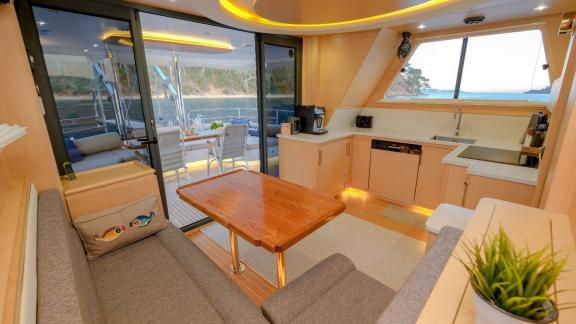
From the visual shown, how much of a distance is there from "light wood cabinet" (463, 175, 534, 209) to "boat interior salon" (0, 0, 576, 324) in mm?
11

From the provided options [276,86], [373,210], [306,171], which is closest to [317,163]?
[306,171]

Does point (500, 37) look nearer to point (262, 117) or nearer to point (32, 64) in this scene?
point (262, 117)

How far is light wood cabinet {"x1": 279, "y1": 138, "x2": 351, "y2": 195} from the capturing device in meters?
3.10

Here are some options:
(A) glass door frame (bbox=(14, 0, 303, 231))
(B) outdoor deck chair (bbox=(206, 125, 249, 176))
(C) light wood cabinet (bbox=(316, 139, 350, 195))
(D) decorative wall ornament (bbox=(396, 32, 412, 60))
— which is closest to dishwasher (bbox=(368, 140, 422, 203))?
(C) light wood cabinet (bbox=(316, 139, 350, 195))

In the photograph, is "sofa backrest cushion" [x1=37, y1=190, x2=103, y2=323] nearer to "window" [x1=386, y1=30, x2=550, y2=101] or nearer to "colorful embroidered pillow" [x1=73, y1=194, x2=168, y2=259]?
"colorful embroidered pillow" [x1=73, y1=194, x2=168, y2=259]

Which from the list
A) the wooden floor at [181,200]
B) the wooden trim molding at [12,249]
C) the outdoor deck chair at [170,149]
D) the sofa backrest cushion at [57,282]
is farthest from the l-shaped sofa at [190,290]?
the outdoor deck chair at [170,149]

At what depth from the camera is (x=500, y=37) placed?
282 cm

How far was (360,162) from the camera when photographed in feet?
11.5

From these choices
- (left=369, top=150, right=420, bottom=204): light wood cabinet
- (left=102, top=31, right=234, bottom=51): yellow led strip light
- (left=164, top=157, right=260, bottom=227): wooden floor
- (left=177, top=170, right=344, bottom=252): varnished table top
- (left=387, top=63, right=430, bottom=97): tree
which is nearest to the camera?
(left=177, top=170, right=344, bottom=252): varnished table top

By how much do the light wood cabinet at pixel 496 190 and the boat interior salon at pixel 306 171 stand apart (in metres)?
0.01

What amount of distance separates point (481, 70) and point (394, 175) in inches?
63.9

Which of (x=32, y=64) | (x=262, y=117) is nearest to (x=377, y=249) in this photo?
(x=262, y=117)

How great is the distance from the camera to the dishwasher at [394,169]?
306cm

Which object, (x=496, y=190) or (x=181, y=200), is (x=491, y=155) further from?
(x=181, y=200)
